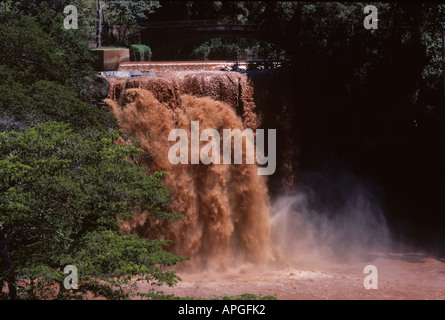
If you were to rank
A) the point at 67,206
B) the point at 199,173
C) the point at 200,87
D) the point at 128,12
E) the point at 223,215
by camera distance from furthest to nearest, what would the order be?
the point at 128,12, the point at 200,87, the point at 223,215, the point at 199,173, the point at 67,206

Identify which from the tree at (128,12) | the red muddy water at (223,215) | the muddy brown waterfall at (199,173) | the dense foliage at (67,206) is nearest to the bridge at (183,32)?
the tree at (128,12)

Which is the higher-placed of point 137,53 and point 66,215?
point 137,53

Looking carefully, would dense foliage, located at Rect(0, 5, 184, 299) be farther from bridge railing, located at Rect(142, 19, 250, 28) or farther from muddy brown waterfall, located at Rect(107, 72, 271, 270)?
bridge railing, located at Rect(142, 19, 250, 28)

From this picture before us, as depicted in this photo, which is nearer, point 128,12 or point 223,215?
point 223,215

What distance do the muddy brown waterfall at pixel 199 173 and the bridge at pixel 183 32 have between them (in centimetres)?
896

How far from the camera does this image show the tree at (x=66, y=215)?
37.7 feet

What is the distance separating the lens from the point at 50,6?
27297 millimetres

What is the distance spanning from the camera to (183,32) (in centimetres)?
3228

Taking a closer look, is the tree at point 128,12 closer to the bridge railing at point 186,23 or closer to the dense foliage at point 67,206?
the bridge railing at point 186,23

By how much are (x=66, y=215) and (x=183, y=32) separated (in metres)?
21.7

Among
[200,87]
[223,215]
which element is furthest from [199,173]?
[200,87]

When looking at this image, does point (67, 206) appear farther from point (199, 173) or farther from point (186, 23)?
point (186, 23)
